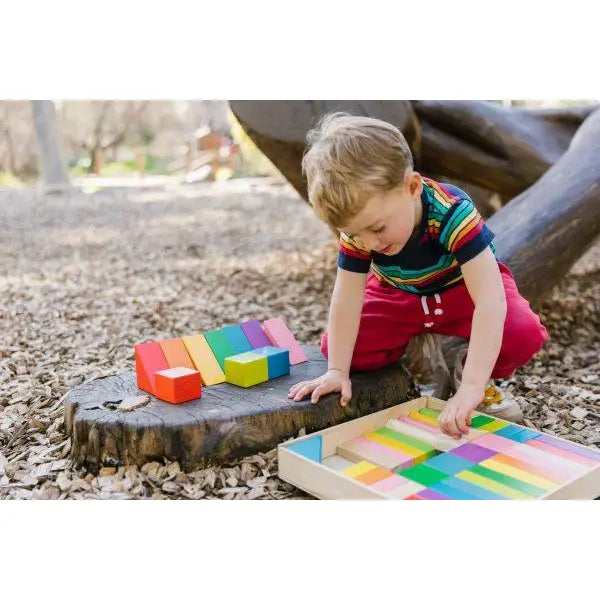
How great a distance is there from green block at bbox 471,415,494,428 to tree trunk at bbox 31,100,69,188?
10.2 m

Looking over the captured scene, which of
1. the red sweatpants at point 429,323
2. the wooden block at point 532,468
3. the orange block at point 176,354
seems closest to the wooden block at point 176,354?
the orange block at point 176,354

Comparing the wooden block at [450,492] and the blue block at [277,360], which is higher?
the blue block at [277,360]

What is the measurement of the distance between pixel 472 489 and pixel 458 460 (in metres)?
0.18

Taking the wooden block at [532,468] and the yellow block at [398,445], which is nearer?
the wooden block at [532,468]

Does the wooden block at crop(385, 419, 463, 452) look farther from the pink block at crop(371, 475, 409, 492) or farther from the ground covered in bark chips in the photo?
the ground covered in bark chips

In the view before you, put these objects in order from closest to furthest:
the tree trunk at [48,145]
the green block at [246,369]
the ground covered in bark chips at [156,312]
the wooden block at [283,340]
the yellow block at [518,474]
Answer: the yellow block at [518,474]
the ground covered in bark chips at [156,312]
the green block at [246,369]
the wooden block at [283,340]
the tree trunk at [48,145]

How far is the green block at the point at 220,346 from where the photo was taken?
2.55m

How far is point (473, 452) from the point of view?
215 cm

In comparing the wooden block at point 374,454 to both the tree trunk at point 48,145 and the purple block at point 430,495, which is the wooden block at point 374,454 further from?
the tree trunk at point 48,145

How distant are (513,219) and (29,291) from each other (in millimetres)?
3173

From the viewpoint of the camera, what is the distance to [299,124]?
12.2 feet

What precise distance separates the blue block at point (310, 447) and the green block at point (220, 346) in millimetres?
516

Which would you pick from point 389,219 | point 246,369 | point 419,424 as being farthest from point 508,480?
point 246,369

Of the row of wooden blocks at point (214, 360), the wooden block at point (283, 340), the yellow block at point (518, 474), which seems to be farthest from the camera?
the wooden block at point (283, 340)
